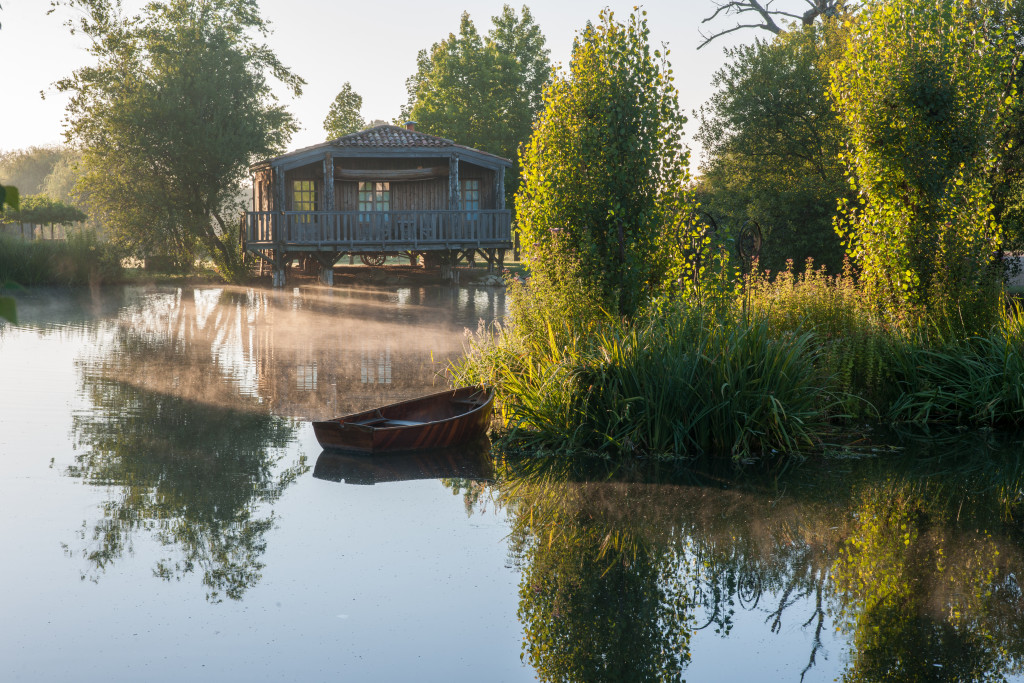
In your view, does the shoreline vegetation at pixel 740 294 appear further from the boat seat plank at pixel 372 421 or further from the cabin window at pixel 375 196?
the cabin window at pixel 375 196

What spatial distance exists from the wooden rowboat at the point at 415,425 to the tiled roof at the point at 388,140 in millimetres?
20777

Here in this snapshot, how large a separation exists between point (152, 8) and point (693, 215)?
31.6m

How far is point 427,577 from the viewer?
562 centimetres

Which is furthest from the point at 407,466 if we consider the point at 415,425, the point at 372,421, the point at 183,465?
the point at 183,465

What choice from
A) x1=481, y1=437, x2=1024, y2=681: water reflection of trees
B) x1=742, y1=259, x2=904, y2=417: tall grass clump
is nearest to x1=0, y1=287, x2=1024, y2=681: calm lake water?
x1=481, y1=437, x2=1024, y2=681: water reflection of trees

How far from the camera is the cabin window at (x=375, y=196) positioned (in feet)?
105

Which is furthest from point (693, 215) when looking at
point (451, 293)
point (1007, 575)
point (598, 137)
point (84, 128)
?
point (84, 128)

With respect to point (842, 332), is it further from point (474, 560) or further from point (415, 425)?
point (474, 560)

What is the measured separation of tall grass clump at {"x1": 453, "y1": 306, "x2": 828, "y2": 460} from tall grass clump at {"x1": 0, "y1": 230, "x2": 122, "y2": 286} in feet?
80.0

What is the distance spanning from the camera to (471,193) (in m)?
33.0

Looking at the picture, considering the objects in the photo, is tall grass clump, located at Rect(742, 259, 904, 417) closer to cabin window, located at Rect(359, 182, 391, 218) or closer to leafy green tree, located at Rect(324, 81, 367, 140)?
cabin window, located at Rect(359, 182, 391, 218)

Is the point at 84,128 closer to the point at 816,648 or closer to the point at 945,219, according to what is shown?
the point at 945,219

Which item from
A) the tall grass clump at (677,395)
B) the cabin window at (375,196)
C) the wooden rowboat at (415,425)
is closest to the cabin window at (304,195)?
the cabin window at (375,196)

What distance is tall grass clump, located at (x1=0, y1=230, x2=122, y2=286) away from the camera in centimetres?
2801
